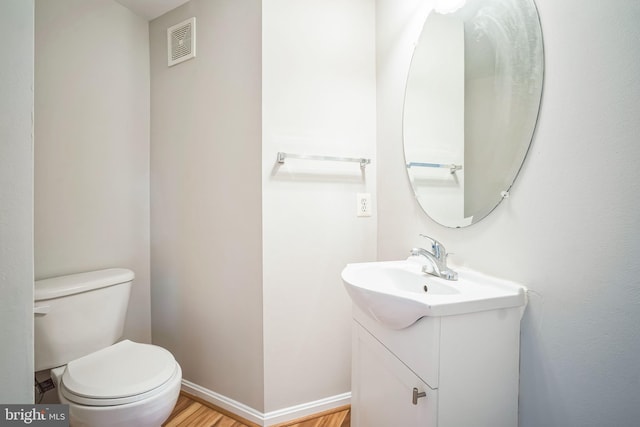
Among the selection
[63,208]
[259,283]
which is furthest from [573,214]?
[63,208]

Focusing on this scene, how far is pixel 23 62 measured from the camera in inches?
20.1

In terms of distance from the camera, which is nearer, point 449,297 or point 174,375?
point 449,297

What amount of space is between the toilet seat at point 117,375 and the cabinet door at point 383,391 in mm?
781

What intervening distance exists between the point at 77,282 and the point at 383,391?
1438mm

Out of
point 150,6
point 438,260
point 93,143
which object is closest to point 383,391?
point 438,260

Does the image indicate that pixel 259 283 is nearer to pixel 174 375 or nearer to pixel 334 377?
pixel 174 375

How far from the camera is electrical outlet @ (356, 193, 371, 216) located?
1.52 m

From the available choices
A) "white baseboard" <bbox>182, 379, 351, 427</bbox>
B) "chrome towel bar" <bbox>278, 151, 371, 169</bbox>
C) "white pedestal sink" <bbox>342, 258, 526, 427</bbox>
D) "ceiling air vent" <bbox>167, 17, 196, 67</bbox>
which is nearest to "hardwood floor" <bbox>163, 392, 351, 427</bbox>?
"white baseboard" <bbox>182, 379, 351, 427</bbox>

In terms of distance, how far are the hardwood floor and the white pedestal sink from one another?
635mm

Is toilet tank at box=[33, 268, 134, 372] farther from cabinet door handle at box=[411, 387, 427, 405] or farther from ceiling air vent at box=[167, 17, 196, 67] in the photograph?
cabinet door handle at box=[411, 387, 427, 405]

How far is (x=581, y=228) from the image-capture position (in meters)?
0.67

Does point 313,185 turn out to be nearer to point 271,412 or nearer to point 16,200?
point 16,200

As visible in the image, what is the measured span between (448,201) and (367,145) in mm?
621

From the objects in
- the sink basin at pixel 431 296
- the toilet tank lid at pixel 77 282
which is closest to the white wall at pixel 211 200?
the toilet tank lid at pixel 77 282
